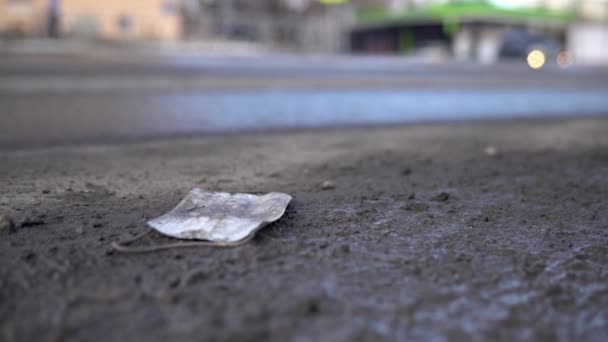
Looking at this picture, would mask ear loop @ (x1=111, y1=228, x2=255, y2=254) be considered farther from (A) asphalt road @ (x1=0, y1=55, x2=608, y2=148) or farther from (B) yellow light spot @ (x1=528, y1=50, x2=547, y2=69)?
(B) yellow light spot @ (x1=528, y1=50, x2=547, y2=69)

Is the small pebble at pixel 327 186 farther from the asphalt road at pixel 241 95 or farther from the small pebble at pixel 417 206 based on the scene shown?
the asphalt road at pixel 241 95

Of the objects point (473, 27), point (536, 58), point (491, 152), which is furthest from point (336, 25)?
Result: point (491, 152)

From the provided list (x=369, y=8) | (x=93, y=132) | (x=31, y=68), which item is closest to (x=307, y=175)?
(x=93, y=132)

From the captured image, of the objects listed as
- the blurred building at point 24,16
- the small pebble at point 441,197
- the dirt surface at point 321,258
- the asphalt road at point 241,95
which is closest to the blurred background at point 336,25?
the blurred building at point 24,16

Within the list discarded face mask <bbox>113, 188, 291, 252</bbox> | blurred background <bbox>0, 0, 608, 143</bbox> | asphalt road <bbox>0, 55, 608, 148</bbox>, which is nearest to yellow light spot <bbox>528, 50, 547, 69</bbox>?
blurred background <bbox>0, 0, 608, 143</bbox>

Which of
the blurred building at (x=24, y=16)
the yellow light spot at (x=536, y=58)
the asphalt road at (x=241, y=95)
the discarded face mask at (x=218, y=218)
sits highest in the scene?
the blurred building at (x=24, y=16)

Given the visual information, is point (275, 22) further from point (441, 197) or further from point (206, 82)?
point (441, 197)

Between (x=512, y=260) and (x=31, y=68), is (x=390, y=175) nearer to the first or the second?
(x=512, y=260)
